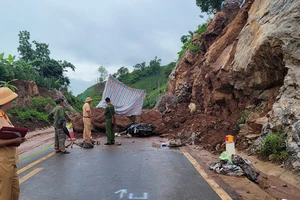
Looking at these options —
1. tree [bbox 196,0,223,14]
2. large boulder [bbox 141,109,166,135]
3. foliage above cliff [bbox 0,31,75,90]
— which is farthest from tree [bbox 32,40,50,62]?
large boulder [bbox 141,109,166,135]

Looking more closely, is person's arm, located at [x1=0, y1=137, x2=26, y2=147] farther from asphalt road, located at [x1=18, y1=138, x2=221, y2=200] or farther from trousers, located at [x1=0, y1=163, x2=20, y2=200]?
asphalt road, located at [x1=18, y1=138, x2=221, y2=200]

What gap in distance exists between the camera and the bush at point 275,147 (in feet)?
21.0

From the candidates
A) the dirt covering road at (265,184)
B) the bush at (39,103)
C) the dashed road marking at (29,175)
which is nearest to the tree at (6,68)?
the bush at (39,103)

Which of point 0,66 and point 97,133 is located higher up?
point 0,66

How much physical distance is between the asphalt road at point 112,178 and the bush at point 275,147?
1704mm

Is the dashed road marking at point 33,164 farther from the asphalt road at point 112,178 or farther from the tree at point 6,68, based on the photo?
the tree at point 6,68

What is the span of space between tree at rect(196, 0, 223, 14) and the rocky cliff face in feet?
41.1

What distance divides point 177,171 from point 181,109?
1182 centimetres

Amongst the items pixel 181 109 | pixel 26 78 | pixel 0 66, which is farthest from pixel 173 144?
pixel 26 78

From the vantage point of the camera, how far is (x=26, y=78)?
28812 millimetres

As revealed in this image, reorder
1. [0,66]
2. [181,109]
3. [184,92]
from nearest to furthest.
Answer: [181,109] < [184,92] < [0,66]

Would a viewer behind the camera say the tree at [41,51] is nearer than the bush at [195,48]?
No

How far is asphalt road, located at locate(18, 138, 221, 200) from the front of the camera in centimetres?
491

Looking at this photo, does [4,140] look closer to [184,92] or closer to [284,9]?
[284,9]
